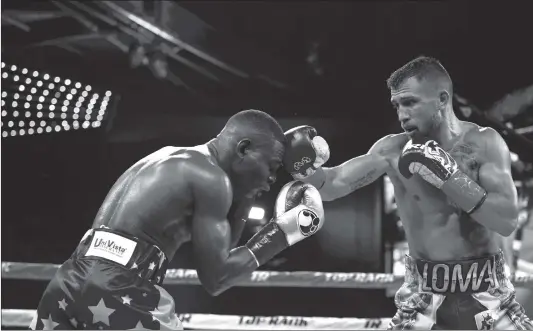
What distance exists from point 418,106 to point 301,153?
1.91 feet

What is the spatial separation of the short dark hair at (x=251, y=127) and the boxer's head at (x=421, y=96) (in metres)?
0.72

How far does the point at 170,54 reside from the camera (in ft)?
16.1

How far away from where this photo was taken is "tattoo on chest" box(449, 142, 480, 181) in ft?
8.46

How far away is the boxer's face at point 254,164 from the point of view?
7.05 feet

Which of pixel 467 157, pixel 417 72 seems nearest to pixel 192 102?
pixel 417 72

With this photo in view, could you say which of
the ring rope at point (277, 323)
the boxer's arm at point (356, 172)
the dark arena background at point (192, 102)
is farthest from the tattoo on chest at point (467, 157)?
the dark arena background at point (192, 102)

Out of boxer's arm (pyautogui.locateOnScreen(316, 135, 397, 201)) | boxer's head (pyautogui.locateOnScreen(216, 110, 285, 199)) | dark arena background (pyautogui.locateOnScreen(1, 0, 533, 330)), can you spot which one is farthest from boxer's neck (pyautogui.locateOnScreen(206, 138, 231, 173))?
dark arena background (pyautogui.locateOnScreen(1, 0, 533, 330))

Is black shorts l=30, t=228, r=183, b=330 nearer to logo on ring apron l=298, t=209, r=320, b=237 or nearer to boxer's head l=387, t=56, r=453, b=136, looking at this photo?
logo on ring apron l=298, t=209, r=320, b=237

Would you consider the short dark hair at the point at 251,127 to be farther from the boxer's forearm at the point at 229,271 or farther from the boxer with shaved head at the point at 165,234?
the boxer's forearm at the point at 229,271

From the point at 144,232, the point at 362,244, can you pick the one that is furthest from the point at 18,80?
the point at 144,232

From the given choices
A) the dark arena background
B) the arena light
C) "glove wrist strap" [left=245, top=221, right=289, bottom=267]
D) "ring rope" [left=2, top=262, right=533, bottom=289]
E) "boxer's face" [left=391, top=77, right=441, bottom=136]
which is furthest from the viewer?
the dark arena background

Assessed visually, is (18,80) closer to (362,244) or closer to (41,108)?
(41,108)

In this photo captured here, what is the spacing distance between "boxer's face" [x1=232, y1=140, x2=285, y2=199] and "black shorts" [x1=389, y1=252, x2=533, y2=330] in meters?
0.89

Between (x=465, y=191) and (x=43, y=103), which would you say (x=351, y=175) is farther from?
(x=43, y=103)
